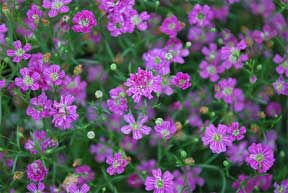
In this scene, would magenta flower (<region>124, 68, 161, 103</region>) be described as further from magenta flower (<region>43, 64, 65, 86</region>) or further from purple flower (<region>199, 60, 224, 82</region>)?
purple flower (<region>199, 60, 224, 82</region>)

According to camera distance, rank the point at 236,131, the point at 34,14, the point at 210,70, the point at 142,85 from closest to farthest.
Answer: the point at 142,85
the point at 236,131
the point at 34,14
the point at 210,70

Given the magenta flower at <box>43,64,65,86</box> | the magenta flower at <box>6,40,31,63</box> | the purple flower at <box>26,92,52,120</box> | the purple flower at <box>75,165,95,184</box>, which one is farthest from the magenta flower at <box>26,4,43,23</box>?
the purple flower at <box>75,165,95,184</box>

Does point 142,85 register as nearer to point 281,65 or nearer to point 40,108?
point 40,108

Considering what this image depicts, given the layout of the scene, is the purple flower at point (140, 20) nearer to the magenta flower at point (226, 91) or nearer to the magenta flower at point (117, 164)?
the magenta flower at point (226, 91)

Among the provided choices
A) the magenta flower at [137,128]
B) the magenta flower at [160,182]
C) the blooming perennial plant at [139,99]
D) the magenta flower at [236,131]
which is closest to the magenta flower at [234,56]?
the blooming perennial plant at [139,99]

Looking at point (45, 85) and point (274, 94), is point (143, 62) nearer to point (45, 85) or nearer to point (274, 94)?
point (45, 85)

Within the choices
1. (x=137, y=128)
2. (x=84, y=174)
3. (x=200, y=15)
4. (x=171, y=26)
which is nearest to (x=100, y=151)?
(x=84, y=174)

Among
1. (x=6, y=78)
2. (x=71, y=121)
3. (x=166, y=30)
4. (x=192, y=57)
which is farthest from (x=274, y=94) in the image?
(x=6, y=78)
